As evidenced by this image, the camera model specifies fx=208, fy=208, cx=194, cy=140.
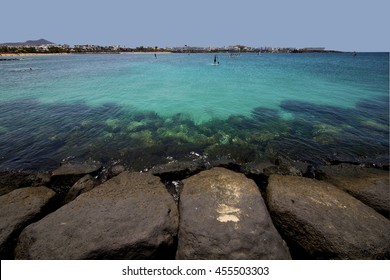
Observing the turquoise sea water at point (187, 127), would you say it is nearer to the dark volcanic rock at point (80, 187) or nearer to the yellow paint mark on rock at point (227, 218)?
the dark volcanic rock at point (80, 187)

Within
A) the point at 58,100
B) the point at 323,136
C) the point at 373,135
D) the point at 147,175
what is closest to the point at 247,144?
the point at 323,136

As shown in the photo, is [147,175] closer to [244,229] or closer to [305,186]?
[244,229]

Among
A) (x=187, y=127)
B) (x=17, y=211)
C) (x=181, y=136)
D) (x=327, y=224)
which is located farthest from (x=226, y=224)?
(x=187, y=127)

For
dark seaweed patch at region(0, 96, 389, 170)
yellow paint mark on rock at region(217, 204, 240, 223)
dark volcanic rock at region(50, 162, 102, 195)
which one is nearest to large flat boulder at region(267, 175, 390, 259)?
yellow paint mark on rock at region(217, 204, 240, 223)

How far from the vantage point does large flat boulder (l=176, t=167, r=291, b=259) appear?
4.00 m

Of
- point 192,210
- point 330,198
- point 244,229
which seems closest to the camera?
point 244,229

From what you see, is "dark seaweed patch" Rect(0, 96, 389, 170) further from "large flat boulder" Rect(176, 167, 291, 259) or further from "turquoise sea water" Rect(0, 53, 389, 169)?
"large flat boulder" Rect(176, 167, 291, 259)

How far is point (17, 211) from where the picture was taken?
16.3 feet

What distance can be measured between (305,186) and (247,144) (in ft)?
13.4

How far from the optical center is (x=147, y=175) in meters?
6.35

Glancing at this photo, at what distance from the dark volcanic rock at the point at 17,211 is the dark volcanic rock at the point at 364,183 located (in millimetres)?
8207

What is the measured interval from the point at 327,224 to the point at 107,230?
4.64 m

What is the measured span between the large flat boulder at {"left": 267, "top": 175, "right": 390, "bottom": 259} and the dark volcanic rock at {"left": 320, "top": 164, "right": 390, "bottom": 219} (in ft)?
1.82

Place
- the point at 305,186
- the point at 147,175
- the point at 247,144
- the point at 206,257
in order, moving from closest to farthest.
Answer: the point at 206,257
the point at 305,186
the point at 147,175
the point at 247,144
